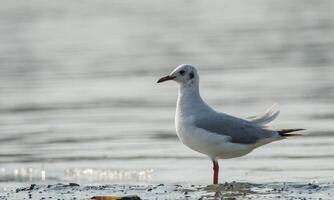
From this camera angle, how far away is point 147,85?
2075cm

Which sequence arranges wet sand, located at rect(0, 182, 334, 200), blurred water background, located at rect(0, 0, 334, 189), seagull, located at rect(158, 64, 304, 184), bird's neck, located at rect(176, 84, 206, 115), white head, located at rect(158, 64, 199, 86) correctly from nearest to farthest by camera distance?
wet sand, located at rect(0, 182, 334, 200), seagull, located at rect(158, 64, 304, 184), bird's neck, located at rect(176, 84, 206, 115), white head, located at rect(158, 64, 199, 86), blurred water background, located at rect(0, 0, 334, 189)

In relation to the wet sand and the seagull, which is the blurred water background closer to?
the seagull

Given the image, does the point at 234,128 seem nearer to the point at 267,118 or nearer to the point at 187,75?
the point at 267,118

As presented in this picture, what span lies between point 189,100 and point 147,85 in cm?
840

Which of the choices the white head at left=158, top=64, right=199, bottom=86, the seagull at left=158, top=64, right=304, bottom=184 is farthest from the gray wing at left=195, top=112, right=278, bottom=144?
the white head at left=158, top=64, right=199, bottom=86

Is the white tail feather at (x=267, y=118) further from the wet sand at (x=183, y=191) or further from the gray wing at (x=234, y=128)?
the wet sand at (x=183, y=191)

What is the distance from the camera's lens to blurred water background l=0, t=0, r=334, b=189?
1386 centimetres

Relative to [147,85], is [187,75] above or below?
below

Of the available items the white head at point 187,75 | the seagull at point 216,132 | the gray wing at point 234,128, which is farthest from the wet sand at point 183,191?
the white head at point 187,75

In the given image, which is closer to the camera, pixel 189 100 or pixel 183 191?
pixel 183 191

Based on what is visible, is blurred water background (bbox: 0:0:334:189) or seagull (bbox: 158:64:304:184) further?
blurred water background (bbox: 0:0:334:189)

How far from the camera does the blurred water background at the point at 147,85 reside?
13.9m

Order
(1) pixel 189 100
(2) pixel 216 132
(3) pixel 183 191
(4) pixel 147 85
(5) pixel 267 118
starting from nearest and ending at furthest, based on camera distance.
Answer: (3) pixel 183 191
(2) pixel 216 132
(1) pixel 189 100
(5) pixel 267 118
(4) pixel 147 85

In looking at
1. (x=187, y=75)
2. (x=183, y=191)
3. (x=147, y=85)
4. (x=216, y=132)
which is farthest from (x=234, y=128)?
(x=147, y=85)
